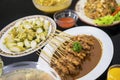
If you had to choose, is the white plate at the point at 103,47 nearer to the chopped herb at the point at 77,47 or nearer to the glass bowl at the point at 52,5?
the chopped herb at the point at 77,47

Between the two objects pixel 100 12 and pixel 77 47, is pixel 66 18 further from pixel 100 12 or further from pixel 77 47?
→ pixel 77 47

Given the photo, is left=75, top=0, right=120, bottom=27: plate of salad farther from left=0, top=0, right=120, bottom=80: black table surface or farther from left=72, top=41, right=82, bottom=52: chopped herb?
left=72, top=41, right=82, bottom=52: chopped herb

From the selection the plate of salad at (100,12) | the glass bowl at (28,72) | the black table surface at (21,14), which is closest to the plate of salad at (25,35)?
the black table surface at (21,14)

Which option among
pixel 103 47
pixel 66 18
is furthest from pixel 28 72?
pixel 66 18

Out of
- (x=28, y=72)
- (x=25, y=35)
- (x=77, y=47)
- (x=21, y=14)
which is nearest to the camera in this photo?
(x=28, y=72)

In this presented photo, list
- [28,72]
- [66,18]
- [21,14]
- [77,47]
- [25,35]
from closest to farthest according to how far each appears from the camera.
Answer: [28,72], [77,47], [25,35], [66,18], [21,14]

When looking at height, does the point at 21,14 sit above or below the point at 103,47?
above

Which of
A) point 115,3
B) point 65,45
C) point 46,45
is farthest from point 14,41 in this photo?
point 115,3

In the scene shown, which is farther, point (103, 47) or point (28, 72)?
point (103, 47)
